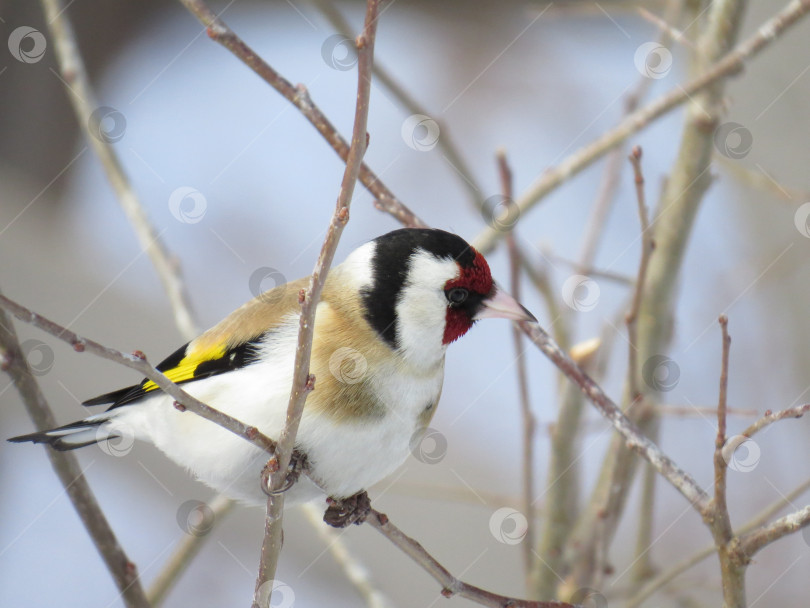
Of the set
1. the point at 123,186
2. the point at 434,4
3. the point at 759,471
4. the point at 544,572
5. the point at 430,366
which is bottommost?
the point at 759,471

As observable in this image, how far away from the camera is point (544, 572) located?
2.87 meters

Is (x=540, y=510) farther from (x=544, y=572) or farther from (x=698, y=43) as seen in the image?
(x=698, y=43)

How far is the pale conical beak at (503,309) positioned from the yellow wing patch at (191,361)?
788mm

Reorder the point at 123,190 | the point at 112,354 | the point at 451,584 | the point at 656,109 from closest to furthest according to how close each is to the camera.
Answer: the point at 112,354 → the point at 451,584 → the point at 656,109 → the point at 123,190

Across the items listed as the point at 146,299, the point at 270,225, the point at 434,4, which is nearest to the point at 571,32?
the point at 434,4

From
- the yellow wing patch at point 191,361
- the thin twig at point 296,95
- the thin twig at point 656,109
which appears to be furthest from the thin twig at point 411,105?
the yellow wing patch at point 191,361

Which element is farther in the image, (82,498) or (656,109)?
(656,109)

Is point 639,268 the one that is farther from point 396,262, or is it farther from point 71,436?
point 71,436

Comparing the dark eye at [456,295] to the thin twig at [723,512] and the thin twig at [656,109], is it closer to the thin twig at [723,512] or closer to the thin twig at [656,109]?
the thin twig at [656,109]

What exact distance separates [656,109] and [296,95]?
4.08 feet

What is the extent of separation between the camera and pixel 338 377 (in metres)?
2.19

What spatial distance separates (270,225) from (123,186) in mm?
2098

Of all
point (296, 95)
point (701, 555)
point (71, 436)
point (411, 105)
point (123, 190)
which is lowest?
point (701, 555)

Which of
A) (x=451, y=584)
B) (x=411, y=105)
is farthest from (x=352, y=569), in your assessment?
(x=411, y=105)
